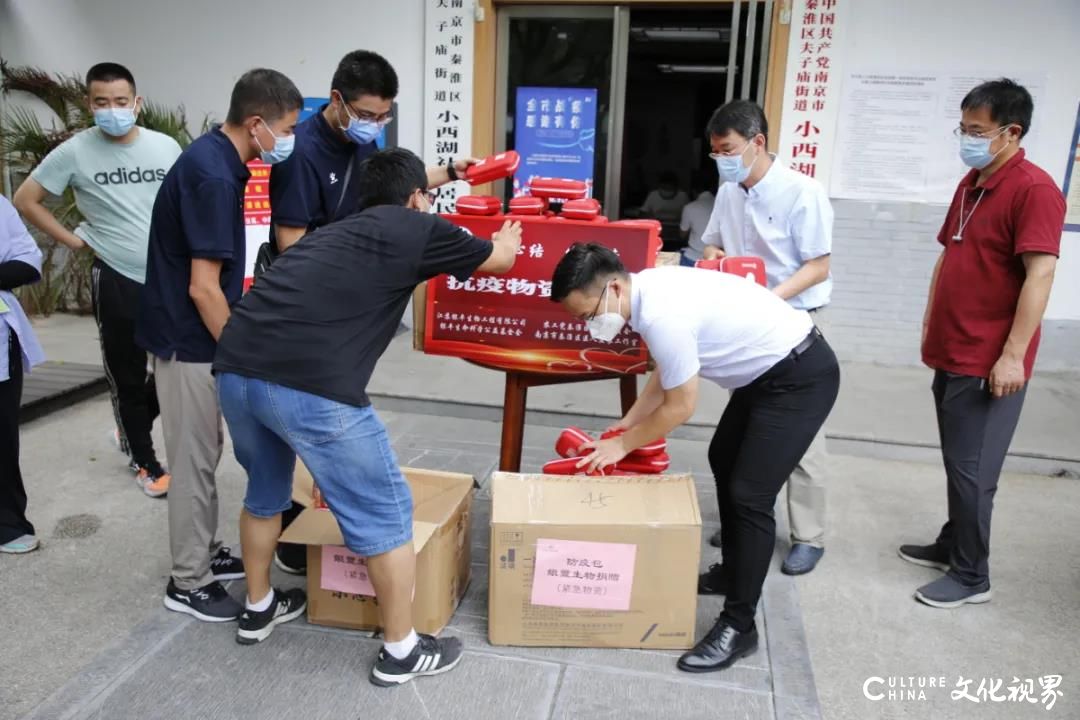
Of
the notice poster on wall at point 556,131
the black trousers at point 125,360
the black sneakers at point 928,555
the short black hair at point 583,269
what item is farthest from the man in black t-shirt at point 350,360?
the notice poster on wall at point 556,131

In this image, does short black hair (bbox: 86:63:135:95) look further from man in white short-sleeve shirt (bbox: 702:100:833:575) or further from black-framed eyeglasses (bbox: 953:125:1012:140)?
black-framed eyeglasses (bbox: 953:125:1012:140)

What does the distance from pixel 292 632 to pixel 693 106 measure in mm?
10312

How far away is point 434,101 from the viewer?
5711mm

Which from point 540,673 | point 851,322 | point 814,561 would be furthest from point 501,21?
point 540,673

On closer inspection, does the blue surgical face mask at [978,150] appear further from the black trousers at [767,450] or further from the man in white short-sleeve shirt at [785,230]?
the black trousers at [767,450]

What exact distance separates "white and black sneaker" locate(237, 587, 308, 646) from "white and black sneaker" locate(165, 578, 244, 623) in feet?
0.29

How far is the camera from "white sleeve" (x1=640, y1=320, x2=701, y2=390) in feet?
7.31

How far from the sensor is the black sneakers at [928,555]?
3166 mm

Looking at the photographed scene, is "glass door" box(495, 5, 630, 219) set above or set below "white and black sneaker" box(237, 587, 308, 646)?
above

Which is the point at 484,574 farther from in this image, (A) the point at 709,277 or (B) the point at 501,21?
(B) the point at 501,21

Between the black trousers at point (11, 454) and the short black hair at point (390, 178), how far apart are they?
1.54 m

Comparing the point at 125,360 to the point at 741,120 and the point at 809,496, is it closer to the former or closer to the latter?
the point at 741,120

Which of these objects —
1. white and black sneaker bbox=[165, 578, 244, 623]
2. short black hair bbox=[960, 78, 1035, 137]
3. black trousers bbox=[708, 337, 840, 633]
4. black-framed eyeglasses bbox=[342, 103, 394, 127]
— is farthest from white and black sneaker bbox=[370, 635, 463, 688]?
short black hair bbox=[960, 78, 1035, 137]

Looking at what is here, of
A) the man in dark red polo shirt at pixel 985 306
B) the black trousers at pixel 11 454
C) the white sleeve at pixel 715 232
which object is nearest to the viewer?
the man in dark red polo shirt at pixel 985 306
